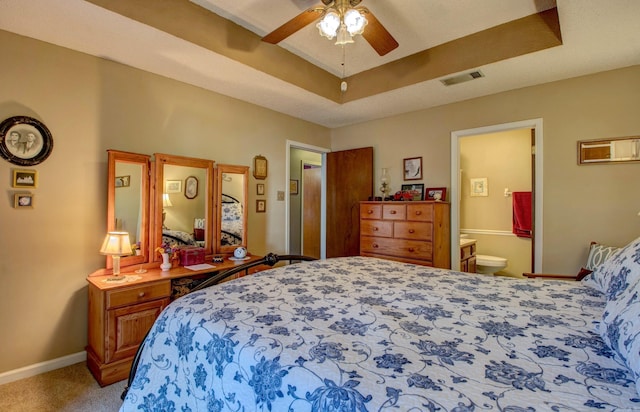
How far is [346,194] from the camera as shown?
4.52 meters

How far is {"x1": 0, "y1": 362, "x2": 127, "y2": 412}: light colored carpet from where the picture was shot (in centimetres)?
188

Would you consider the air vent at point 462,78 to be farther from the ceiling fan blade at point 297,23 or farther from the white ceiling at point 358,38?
the ceiling fan blade at point 297,23

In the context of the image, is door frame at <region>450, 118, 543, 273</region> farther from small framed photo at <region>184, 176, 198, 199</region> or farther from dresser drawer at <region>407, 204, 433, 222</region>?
small framed photo at <region>184, 176, 198, 199</region>

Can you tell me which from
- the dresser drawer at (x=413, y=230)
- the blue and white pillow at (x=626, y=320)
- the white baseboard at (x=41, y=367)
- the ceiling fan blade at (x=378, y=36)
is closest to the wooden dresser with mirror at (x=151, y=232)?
the white baseboard at (x=41, y=367)

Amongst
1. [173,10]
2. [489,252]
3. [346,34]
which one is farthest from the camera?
[489,252]

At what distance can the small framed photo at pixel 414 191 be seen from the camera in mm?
3734

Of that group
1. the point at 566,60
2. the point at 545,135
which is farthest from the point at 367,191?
the point at 566,60

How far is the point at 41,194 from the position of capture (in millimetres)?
2254

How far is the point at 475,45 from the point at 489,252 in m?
3.38

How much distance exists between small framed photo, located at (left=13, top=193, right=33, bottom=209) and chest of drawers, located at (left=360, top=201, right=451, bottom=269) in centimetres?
320

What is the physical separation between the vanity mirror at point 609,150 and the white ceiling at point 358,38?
68 centimetres

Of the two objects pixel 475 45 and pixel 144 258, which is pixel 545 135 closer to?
pixel 475 45

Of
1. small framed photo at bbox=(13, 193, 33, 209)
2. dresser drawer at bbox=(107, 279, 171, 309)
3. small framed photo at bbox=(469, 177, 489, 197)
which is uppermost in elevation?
small framed photo at bbox=(469, 177, 489, 197)

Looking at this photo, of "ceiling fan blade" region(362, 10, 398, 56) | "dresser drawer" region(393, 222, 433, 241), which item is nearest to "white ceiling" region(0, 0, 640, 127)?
"ceiling fan blade" region(362, 10, 398, 56)
